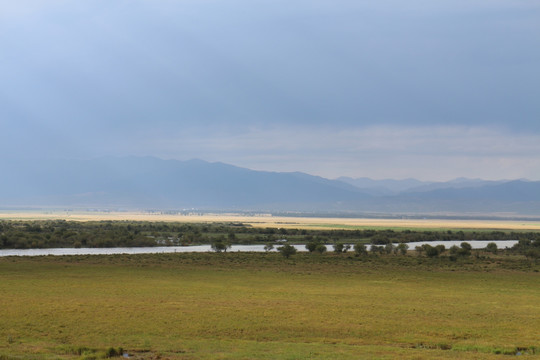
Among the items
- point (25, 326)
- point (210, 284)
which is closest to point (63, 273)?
point (210, 284)

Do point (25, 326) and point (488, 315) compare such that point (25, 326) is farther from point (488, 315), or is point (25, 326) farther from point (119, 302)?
point (488, 315)

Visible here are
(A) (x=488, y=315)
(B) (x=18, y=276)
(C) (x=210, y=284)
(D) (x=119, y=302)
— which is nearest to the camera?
(A) (x=488, y=315)

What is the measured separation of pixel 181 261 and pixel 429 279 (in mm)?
24784

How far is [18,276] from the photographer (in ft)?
143

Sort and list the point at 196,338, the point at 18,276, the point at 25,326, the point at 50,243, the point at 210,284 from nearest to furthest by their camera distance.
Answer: the point at 196,338 < the point at 25,326 < the point at 210,284 < the point at 18,276 < the point at 50,243

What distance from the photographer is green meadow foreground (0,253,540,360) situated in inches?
811

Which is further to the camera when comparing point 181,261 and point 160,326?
point 181,261

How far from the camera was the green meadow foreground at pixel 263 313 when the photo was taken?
20.6 metres

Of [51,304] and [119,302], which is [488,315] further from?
[51,304]

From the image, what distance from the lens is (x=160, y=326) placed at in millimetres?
24594

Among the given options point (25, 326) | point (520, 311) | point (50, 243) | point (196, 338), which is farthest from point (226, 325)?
point (50, 243)

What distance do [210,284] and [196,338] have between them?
1800 centimetres

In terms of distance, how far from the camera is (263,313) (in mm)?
27906

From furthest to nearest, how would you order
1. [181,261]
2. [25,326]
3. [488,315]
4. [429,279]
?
[181,261]
[429,279]
[488,315]
[25,326]
